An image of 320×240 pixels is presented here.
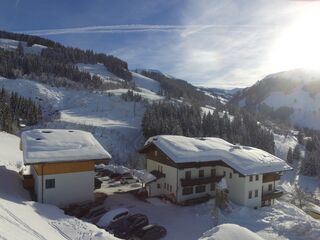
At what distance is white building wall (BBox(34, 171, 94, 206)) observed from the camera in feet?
91.8

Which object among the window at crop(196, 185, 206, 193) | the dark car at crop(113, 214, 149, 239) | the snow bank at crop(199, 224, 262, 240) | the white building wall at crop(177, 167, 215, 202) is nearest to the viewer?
the snow bank at crop(199, 224, 262, 240)

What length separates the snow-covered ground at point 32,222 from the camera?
1519 cm

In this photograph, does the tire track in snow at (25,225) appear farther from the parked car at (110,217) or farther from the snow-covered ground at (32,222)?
the parked car at (110,217)

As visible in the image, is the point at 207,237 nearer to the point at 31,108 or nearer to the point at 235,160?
the point at 235,160

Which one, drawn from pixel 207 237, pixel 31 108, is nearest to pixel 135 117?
pixel 31 108

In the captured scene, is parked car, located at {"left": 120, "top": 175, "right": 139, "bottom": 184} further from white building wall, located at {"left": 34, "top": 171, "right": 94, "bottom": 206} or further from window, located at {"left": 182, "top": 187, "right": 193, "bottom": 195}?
white building wall, located at {"left": 34, "top": 171, "right": 94, "bottom": 206}

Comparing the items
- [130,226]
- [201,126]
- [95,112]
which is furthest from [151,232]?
[95,112]

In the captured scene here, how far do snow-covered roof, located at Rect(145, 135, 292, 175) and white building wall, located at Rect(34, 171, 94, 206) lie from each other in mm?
8875

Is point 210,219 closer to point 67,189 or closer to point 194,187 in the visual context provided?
point 194,187

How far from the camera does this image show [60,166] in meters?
28.4

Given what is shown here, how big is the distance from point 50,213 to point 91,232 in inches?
192

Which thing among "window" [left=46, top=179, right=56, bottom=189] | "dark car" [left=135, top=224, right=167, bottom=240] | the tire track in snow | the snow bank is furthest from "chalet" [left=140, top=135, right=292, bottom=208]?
the snow bank

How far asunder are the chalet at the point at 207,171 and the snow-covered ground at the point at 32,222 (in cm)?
1342

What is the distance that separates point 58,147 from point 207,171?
16101mm
